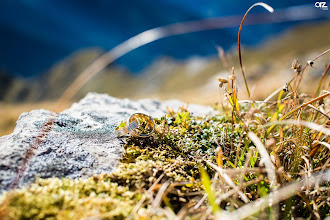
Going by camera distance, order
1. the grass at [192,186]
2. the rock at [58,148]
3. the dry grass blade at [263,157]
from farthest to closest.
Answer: the rock at [58,148] < the dry grass blade at [263,157] < the grass at [192,186]

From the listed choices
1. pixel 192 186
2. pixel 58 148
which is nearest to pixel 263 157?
pixel 192 186

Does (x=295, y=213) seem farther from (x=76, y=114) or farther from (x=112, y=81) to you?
(x=112, y=81)

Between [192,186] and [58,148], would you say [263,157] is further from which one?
[58,148]

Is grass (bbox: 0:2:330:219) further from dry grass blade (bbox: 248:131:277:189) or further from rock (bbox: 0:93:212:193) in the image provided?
rock (bbox: 0:93:212:193)

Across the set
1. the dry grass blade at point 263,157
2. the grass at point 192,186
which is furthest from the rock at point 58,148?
the dry grass blade at point 263,157

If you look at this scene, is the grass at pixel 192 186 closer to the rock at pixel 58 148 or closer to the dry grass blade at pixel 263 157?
the dry grass blade at pixel 263 157

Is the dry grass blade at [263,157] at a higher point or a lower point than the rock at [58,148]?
lower
